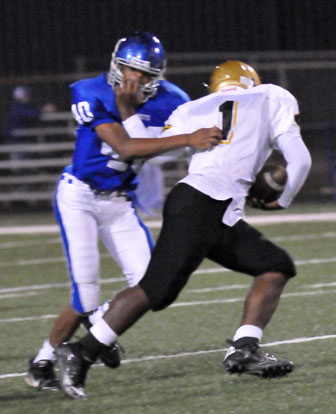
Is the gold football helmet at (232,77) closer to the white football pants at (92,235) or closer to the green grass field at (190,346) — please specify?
the white football pants at (92,235)

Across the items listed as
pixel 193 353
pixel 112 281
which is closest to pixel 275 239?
pixel 112 281

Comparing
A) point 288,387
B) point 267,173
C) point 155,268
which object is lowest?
point 288,387

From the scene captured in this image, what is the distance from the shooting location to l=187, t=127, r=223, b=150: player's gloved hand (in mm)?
4332

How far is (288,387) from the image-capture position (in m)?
4.44

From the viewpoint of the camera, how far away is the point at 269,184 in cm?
441

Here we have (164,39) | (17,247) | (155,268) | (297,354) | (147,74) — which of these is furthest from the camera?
(164,39)

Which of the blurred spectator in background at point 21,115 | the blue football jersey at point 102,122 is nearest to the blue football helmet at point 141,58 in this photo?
the blue football jersey at point 102,122

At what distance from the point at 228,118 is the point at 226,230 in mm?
481

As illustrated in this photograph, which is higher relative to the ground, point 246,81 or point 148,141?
point 246,81

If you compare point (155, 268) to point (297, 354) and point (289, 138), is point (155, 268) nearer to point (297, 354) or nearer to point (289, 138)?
point (289, 138)

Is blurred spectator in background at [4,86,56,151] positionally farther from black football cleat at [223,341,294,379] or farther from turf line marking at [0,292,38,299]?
black football cleat at [223,341,294,379]

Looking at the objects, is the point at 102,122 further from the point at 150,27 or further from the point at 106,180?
the point at 150,27

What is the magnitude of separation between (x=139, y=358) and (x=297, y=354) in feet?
2.64

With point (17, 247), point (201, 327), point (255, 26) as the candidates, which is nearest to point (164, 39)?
point (255, 26)
